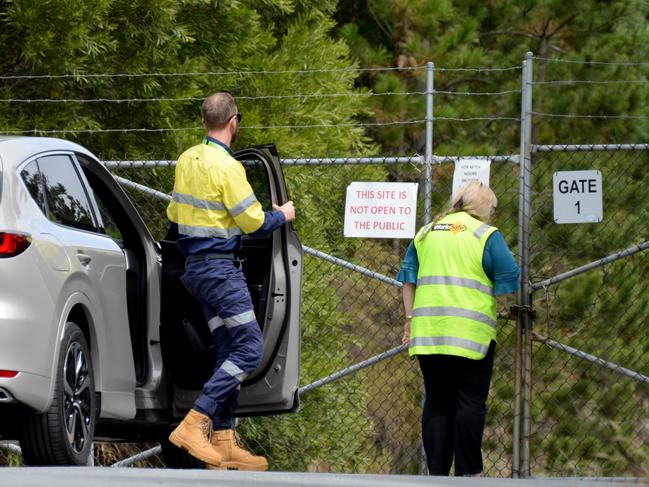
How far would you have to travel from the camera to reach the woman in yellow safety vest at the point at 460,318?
27.1 feet

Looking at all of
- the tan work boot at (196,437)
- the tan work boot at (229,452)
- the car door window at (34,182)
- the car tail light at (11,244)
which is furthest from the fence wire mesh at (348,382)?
the car tail light at (11,244)

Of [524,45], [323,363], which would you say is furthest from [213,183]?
[524,45]

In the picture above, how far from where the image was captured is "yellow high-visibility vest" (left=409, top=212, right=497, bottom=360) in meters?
8.24

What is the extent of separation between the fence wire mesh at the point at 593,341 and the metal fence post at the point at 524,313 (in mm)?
1373

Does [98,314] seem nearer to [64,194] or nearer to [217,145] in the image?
[64,194]

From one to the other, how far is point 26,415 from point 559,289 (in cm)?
856

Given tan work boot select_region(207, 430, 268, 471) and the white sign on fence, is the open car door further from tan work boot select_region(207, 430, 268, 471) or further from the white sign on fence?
the white sign on fence

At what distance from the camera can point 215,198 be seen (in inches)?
315

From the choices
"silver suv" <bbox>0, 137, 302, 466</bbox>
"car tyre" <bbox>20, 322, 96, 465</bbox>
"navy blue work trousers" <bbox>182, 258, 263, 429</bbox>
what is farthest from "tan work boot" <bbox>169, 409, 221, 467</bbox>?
"car tyre" <bbox>20, 322, 96, 465</bbox>

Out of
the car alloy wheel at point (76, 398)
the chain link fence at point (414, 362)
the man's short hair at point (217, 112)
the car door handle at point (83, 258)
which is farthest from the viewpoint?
the chain link fence at point (414, 362)

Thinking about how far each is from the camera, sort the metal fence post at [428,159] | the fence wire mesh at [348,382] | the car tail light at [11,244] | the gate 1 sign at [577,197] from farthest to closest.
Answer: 1. the fence wire mesh at [348,382]
2. the metal fence post at [428,159]
3. the gate 1 sign at [577,197]
4. the car tail light at [11,244]

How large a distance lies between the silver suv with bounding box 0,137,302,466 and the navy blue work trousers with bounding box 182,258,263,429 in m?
0.27

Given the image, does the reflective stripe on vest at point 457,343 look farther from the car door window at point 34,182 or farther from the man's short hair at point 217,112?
the car door window at point 34,182

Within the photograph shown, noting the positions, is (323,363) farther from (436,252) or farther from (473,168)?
(436,252)
